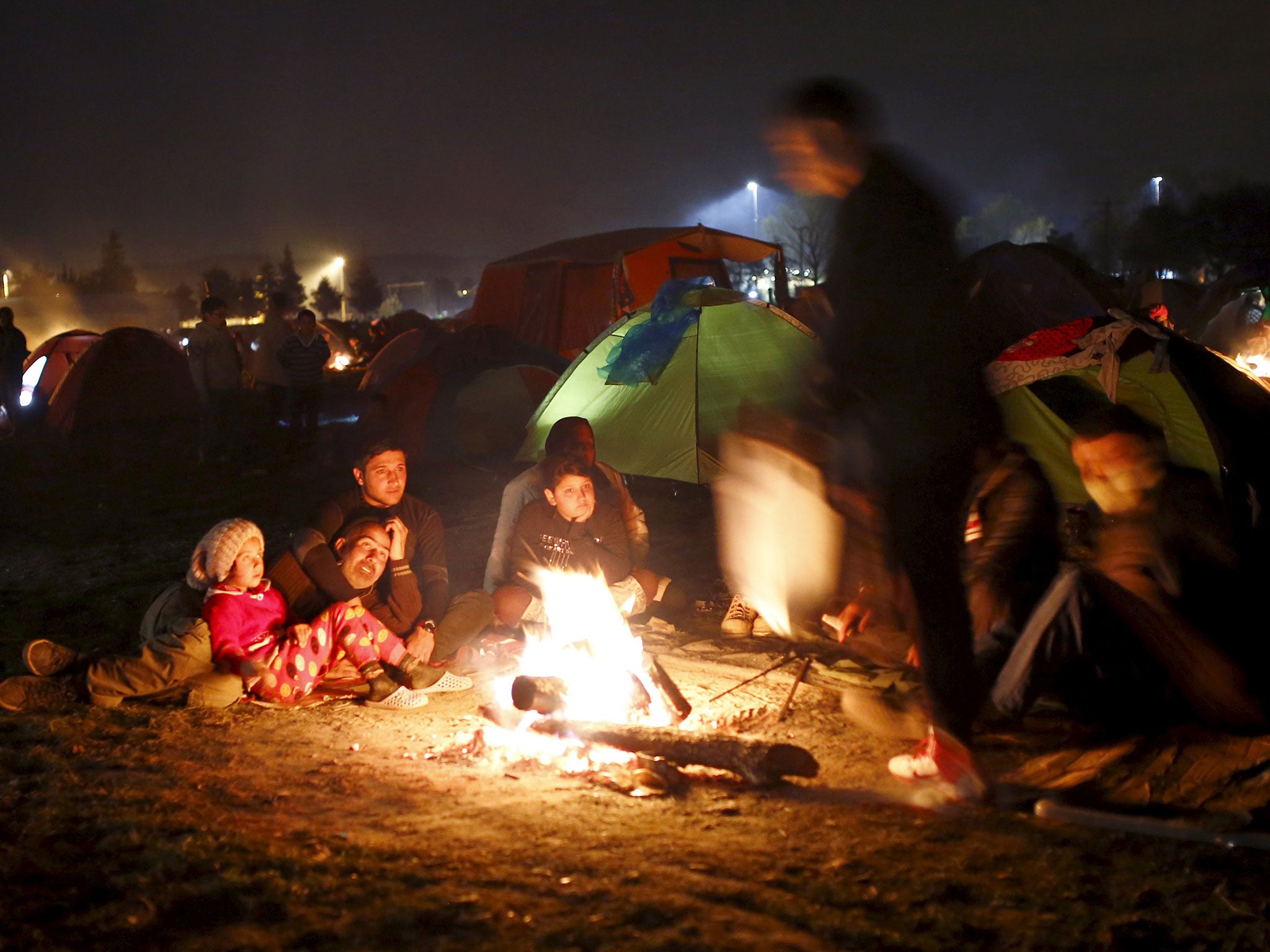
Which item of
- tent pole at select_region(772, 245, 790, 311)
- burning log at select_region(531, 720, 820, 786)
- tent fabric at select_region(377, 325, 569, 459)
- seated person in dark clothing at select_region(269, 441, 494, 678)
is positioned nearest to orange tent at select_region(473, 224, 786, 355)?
tent pole at select_region(772, 245, 790, 311)

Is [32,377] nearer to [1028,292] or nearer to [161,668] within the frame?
[161,668]

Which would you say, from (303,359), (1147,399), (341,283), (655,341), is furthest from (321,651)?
(341,283)

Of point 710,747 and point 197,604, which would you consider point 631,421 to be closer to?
point 197,604

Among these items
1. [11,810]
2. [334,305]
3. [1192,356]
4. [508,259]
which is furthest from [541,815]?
[334,305]

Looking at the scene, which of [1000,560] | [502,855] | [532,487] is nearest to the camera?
[502,855]

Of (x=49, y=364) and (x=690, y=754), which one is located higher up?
(x=49, y=364)

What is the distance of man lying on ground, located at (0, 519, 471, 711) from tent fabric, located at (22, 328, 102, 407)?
39.2ft

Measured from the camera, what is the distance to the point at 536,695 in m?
3.78

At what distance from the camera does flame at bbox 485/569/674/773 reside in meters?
3.71

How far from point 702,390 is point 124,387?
10.2 metres

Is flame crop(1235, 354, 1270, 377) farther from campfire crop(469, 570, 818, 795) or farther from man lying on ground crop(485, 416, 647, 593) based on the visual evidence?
campfire crop(469, 570, 818, 795)

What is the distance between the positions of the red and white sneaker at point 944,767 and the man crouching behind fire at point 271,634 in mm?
2101

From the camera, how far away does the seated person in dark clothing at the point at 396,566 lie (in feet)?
14.8

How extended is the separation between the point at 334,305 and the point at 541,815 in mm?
82453
